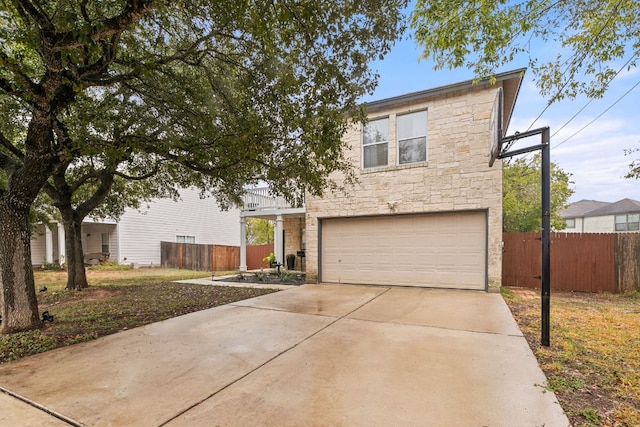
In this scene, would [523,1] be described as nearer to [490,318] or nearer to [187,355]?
[490,318]

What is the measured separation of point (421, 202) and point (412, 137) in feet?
6.46

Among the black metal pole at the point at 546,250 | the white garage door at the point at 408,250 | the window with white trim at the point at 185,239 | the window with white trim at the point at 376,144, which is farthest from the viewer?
the window with white trim at the point at 185,239

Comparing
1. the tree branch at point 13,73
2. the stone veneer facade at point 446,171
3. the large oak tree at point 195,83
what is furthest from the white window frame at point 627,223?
the tree branch at point 13,73

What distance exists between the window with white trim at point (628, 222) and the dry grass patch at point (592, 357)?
23170 millimetres

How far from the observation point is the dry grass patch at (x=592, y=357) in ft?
8.34

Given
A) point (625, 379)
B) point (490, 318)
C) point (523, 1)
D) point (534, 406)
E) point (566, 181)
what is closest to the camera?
point (534, 406)

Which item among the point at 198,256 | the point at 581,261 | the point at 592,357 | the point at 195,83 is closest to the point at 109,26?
the point at 195,83

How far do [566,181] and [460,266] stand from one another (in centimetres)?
1434

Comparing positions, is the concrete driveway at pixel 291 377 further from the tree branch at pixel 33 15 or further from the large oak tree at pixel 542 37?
the large oak tree at pixel 542 37

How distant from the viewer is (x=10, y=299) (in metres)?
4.50

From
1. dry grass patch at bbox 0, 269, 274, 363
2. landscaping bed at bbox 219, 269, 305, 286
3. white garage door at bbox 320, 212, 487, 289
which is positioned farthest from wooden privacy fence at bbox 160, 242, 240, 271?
white garage door at bbox 320, 212, 487, 289

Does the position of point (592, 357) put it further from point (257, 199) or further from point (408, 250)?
point (257, 199)

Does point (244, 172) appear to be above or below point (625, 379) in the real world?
above

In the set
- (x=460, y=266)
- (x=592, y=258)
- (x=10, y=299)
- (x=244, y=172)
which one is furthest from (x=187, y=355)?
(x=592, y=258)
